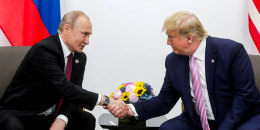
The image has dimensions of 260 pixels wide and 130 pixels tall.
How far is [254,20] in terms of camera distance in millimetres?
3213

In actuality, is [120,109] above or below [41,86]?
below

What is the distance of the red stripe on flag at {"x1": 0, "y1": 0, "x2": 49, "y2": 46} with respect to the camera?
3.05 metres

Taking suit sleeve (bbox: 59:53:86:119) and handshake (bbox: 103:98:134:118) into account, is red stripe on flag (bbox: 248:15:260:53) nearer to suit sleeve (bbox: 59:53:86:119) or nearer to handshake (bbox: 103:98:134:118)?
handshake (bbox: 103:98:134:118)

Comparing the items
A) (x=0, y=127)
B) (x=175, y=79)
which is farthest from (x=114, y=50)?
(x=0, y=127)

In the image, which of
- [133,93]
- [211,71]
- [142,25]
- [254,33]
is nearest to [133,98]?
[133,93]

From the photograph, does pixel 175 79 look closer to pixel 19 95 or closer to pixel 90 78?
pixel 19 95

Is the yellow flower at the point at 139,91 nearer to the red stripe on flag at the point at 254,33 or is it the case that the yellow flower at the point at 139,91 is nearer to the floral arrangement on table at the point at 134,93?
the floral arrangement on table at the point at 134,93

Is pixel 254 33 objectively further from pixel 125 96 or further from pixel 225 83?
pixel 125 96

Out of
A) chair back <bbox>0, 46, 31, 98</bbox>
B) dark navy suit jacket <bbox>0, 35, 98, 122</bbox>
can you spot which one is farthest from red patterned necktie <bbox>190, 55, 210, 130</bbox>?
chair back <bbox>0, 46, 31, 98</bbox>

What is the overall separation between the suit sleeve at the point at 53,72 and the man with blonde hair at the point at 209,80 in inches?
12.5

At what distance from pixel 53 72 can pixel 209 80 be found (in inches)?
41.6

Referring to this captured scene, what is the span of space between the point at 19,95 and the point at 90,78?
51.1 inches

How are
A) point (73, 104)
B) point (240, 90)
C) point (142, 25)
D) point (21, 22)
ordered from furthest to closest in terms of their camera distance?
point (142, 25), point (21, 22), point (73, 104), point (240, 90)

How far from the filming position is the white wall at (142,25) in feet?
11.1
